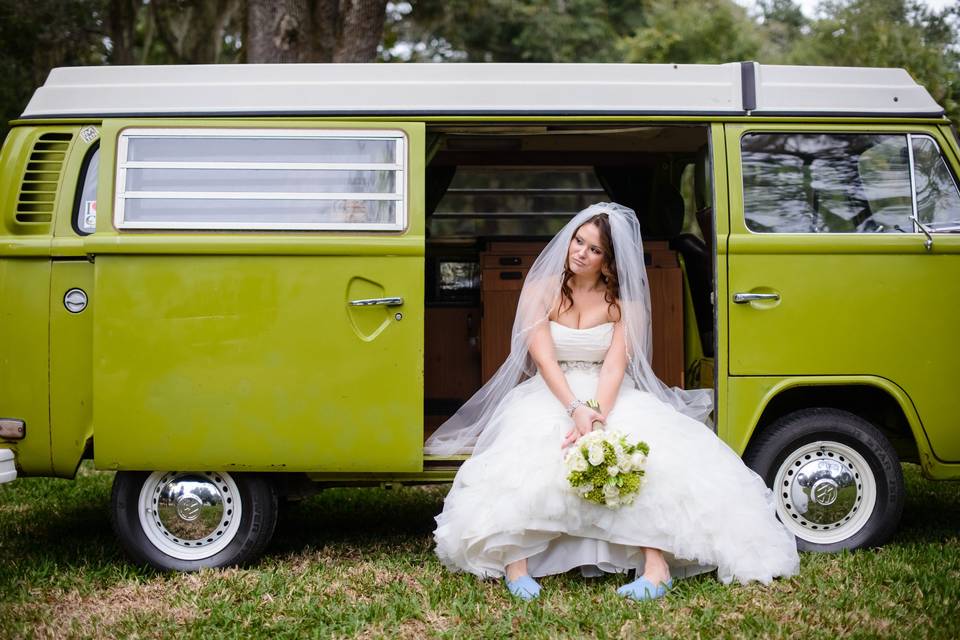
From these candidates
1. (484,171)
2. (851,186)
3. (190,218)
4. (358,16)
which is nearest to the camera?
(190,218)

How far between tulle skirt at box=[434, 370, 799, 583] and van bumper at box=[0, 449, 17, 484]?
6.75 ft

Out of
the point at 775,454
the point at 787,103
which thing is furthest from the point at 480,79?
the point at 775,454

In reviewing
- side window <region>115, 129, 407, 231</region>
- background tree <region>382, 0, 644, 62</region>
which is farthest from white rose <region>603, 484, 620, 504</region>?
background tree <region>382, 0, 644, 62</region>

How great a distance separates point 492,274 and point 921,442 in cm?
272

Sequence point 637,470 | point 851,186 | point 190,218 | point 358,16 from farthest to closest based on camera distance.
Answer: point 358,16
point 851,186
point 190,218
point 637,470

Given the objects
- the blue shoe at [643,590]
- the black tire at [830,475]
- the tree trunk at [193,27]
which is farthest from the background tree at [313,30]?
the blue shoe at [643,590]

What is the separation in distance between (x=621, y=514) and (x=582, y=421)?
0.49 m

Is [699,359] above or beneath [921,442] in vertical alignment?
above

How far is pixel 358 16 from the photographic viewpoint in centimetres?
978

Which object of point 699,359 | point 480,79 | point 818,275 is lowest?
point 699,359

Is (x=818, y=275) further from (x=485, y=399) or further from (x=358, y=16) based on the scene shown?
(x=358, y=16)

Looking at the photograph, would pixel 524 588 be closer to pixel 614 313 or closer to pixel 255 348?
pixel 614 313

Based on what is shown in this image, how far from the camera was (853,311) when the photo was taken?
4699 mm

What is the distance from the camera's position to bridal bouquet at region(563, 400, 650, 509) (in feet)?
13.7
